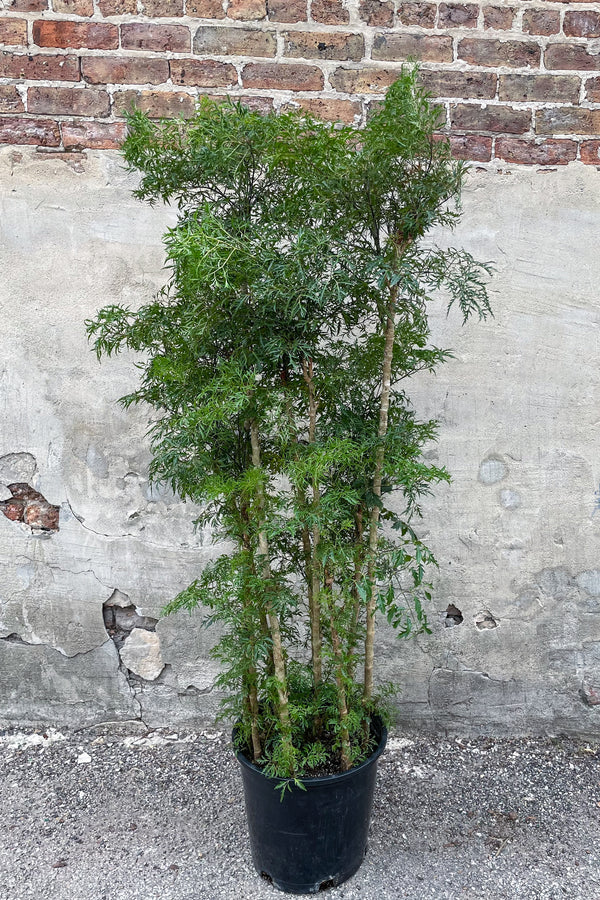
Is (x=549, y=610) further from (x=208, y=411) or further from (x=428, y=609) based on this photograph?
(x=208, y=411)

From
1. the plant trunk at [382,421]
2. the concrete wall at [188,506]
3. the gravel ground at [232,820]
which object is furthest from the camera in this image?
the concrete wall at [188,506]

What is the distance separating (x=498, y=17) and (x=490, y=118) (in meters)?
0.33

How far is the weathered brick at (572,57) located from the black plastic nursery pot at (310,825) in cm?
232

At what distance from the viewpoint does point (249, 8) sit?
234cm

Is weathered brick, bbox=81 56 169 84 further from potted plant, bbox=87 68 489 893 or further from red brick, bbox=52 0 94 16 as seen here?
potted plant, bbox=87 68 489 893

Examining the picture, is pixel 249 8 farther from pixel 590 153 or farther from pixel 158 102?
pixel 590 153

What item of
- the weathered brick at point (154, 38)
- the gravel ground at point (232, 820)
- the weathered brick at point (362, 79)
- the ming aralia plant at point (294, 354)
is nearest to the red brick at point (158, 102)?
the weathered brick at point (154, 38)

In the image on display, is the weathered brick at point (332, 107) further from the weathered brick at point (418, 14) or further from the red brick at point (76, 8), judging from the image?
the red brick at point (76, 8)

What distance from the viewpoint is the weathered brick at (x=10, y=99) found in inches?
93.7

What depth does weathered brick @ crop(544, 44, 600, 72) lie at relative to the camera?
236cm

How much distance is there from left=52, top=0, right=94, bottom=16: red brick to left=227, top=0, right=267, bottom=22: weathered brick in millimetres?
476

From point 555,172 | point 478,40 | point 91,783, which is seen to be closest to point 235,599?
point 91,783

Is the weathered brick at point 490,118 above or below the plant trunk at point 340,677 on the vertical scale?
above

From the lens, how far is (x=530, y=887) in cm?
203
